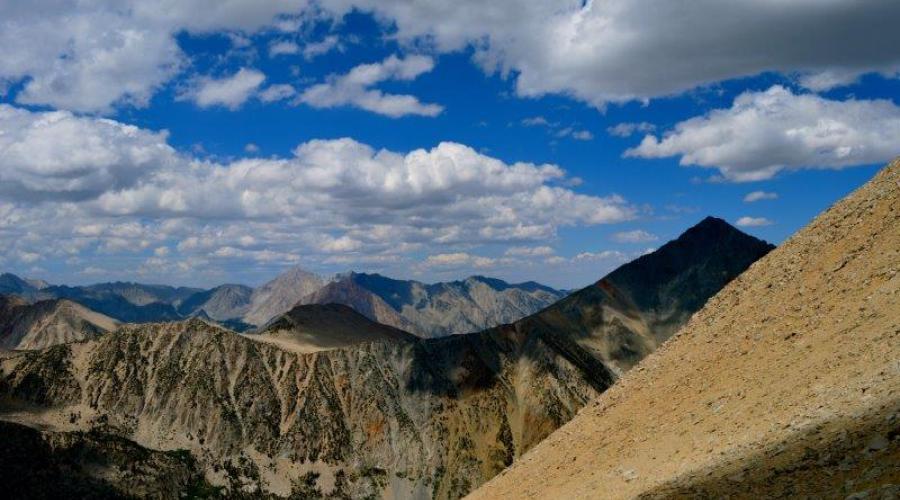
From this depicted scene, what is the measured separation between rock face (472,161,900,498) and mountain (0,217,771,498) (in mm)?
122939

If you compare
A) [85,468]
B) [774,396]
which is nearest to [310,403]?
[85,468]

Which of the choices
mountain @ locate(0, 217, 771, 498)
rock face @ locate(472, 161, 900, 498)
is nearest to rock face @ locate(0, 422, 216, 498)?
mountain @ locate(0, 217, 771, 498)

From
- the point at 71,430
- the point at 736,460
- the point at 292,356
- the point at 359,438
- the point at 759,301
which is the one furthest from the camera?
the point at 292,356

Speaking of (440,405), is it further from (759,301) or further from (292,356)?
(759,301)

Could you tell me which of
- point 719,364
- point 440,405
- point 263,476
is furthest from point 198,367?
point 719,364

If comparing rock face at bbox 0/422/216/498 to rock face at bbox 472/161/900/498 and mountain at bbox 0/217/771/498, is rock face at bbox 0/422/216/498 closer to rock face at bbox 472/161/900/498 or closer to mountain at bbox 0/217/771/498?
mountain at bbox 0/217/771/498

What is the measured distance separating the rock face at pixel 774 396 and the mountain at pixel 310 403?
122939 millimetres

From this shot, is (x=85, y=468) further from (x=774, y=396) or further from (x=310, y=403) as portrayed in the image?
(x=774, y=396)

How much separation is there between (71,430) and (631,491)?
164 metres

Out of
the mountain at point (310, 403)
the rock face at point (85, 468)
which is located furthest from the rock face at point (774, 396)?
the mountain at point (310, 403)

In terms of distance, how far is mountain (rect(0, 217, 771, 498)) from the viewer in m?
167

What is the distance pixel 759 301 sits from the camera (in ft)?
142

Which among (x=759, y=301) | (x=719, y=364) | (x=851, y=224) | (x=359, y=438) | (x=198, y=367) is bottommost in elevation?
(x=359, y=438)

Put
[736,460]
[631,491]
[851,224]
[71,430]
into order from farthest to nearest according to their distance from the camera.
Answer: [71,430] < [851,224] < [631,491] < [736,460]
